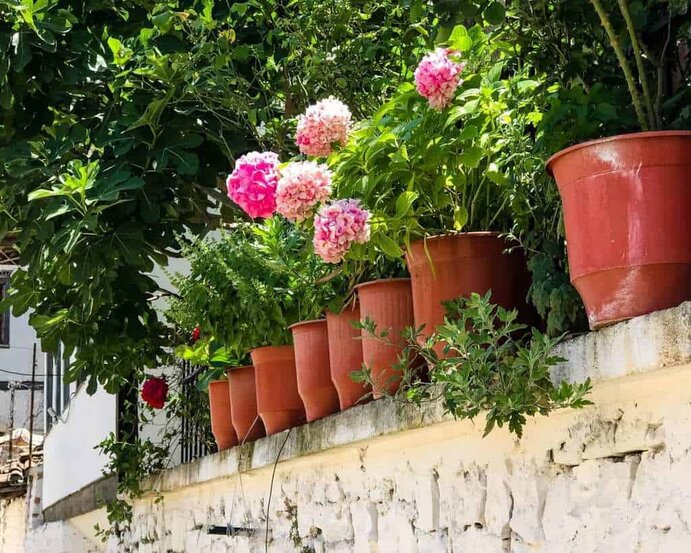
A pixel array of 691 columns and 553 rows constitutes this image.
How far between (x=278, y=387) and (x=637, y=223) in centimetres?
260

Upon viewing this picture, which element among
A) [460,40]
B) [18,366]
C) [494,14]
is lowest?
[494,14]

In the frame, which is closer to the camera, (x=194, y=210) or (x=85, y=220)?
(x=85, y=220)

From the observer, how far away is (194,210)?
6004 mm

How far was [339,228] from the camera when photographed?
3.29m

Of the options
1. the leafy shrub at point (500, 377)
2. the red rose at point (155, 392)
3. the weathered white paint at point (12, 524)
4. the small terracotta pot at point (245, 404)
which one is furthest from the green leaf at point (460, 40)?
the weathered white paint at point (12, 524)

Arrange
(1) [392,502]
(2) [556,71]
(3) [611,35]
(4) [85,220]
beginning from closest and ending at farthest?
(3) [611,35] → (2) [556,71] → (1) [392,502] → (4) [85,220]

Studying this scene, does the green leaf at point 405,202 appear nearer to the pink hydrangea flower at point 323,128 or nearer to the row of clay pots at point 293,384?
the pink hydrangea flower at point 323,128

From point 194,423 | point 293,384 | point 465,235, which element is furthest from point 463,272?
point 194,423

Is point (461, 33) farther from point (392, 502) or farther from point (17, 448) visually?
point (17, 448)

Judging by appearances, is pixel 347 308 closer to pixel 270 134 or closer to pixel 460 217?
pixel 460 217

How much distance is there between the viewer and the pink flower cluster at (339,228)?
10.8 ft

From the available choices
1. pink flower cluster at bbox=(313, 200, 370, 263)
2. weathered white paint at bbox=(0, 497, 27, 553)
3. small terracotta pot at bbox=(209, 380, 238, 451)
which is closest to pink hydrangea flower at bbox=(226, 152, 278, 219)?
pink flower cluster at bbox=(313, 200, 370, 263)

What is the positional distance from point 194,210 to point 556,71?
2975 mm

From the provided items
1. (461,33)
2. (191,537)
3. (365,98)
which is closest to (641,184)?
(461,33)
